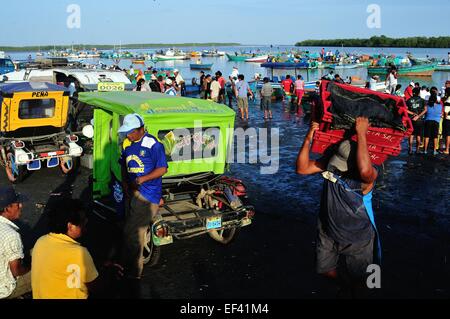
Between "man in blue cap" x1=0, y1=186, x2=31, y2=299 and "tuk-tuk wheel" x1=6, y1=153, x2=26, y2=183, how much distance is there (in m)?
6.23

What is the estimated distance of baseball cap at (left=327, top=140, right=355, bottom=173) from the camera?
379 centimetres

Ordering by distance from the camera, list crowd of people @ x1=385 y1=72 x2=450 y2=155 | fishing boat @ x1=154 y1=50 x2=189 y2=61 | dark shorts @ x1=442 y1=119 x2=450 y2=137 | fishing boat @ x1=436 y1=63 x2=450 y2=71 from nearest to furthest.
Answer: crowd of people @ x1=385 y1=72 x2=450 y2=155 → dark shorts @ x1=442 y1=119 x2=450 y2=137 → fishing boat @ x1=436 y1=63 x2=450 y2=71 → fishing boat @ x1=154 y1=50 x2=189 y2=61

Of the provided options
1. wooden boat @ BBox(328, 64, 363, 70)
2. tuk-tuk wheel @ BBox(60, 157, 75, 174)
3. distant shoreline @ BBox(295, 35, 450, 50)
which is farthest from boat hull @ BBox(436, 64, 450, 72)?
distant shoreline @ BBox(295, 35, 450, 50)

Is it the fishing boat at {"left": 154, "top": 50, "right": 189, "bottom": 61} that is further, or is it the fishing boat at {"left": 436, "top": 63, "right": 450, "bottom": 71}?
the fishing boat at {"left": 154, "top": 50, "right": 189, "bottom": 61}

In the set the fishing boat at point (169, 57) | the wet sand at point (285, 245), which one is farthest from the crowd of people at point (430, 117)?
the fishing boat at point (169, 57)

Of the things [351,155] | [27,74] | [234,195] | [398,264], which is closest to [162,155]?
[234,195]

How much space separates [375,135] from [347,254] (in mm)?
1145

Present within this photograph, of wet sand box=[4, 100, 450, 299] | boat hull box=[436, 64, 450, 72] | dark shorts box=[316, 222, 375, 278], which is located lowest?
wet sand box=[4, 100, 450, 299]

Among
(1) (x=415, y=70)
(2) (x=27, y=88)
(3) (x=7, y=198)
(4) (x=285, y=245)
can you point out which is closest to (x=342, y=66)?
(1) (x=415, y=70)

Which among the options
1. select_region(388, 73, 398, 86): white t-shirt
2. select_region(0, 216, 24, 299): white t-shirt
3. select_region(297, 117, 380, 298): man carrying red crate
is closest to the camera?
select_region(0, 216, 24, 299): white t-shirt

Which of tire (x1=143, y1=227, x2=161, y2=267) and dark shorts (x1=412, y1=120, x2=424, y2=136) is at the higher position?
dark shorts (x1=412, y1=120, x2=424, y2=136)

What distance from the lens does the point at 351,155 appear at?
3768 mm

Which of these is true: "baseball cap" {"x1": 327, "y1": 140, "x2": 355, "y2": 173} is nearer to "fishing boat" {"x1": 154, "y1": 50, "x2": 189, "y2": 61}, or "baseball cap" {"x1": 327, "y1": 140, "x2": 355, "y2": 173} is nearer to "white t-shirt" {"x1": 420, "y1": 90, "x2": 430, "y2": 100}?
"white t-shirt" {"x1": 420, "y1": 90, "x2": 430, "y2": 100}

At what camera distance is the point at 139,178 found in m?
4.90
